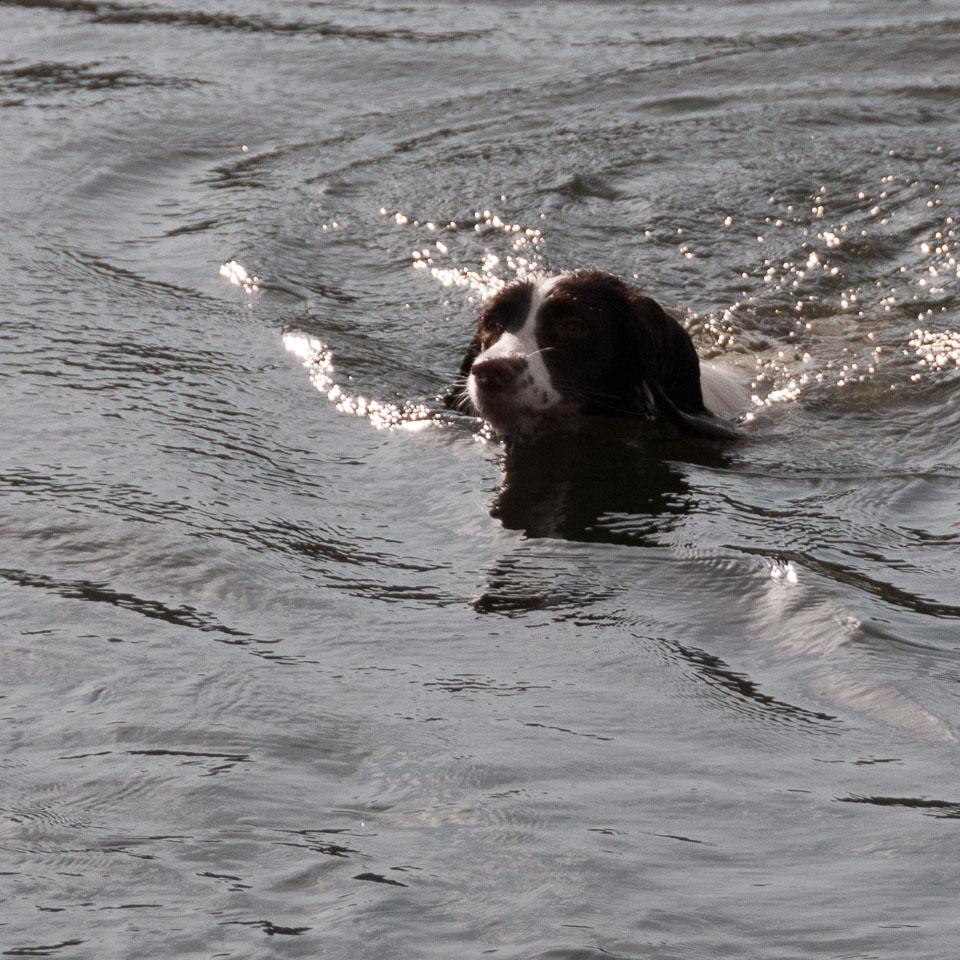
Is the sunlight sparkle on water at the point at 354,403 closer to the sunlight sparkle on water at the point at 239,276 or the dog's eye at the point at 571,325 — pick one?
the dog's eye at the point at 571,325

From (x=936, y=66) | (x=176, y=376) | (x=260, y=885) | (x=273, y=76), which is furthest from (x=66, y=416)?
(x=936, y=66)

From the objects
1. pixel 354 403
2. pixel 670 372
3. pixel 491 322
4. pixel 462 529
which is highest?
pixel 491 322

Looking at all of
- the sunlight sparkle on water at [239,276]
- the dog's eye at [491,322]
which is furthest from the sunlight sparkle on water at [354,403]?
the sunlight sparkle on water at [239,276]

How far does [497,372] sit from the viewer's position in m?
5.54

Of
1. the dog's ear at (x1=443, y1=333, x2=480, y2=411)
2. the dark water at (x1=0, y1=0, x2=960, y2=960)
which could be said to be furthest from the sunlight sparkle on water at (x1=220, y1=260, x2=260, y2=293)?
the dog's ear at (x1=443, y1=333, x2=480, y2=411)

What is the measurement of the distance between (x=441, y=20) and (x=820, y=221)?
4661 mm

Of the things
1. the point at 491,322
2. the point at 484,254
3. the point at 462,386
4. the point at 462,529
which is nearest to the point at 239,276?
the point at 484,254

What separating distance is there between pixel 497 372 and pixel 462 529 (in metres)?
0.82

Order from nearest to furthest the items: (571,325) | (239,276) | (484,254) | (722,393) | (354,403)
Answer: (571,325) < (354,403) < (722,393) < (239,276) < (484,254)

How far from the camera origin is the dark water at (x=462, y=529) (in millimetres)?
2820

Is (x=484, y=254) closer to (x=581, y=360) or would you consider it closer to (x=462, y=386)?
(x=462, y=386)

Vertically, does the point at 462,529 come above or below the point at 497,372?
below

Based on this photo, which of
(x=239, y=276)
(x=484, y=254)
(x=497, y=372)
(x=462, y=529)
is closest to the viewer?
(x=462, y=529)

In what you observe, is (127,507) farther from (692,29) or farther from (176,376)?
(692,29)
